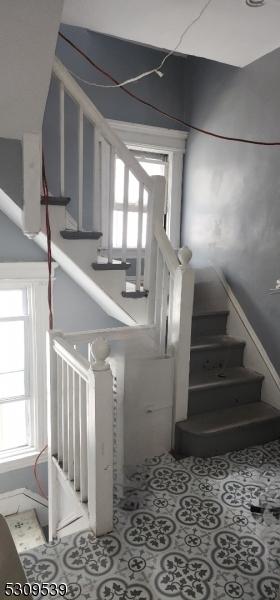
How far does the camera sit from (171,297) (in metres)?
2.34

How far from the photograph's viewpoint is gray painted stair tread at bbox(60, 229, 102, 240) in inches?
87.1

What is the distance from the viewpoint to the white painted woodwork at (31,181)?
1.89 metres

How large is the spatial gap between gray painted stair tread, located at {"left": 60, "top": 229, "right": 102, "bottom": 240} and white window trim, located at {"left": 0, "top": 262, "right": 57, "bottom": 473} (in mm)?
1276

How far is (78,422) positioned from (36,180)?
1.26 metres

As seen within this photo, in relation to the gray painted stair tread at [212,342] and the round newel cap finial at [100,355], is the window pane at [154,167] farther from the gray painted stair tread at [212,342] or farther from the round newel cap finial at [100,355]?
the round newel cap finial at [100,355]

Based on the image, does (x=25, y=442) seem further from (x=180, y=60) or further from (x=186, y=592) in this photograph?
(x=180, y=60)

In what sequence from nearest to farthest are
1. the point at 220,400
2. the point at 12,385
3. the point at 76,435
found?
1. the point at 76,435
2. the point at 220,400
3. the point at 12,385

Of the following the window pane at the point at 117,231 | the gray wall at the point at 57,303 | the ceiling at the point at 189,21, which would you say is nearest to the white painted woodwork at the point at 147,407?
the gray wall at the point at 57,303

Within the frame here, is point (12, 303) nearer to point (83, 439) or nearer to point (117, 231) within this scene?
point (117, 231)

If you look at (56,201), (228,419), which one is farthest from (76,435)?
(56,201)

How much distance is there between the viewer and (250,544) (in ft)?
5.45

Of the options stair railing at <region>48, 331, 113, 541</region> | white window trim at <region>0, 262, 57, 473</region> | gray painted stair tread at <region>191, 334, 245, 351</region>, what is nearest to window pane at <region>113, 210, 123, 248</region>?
white window trim at <region>0, 262, 57, 473</region>

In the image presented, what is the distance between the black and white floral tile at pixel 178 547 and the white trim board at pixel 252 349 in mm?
684

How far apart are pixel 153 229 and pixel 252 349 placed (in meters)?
1.24
